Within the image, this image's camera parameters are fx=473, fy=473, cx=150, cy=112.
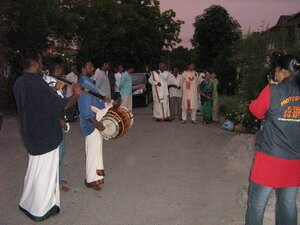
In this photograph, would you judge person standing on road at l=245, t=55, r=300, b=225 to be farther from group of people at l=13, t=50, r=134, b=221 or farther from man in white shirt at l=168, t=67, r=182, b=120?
man in white shirt at l=168, t=67, r=182, b=120

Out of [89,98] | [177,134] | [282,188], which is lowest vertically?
[177,134]

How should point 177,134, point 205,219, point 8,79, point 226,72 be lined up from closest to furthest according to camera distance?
point 205,219
point 177,134
point 8,79
point 226,72

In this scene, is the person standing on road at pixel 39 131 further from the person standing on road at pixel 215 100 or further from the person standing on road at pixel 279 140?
the person standing on road at pixel 215 100

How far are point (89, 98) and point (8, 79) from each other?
1259cm

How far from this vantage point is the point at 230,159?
31.1 ft

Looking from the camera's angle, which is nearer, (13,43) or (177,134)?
(177,134)

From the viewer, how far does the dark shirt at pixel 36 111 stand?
5.45m

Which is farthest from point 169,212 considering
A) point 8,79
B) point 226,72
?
point 226,72

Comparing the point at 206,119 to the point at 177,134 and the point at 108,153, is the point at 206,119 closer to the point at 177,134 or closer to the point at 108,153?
the point at 177,134

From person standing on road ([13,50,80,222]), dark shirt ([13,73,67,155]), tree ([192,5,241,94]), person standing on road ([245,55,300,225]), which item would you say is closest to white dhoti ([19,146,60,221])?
person standing on road ([13,50,80,222])

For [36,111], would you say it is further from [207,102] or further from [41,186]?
[207,102]

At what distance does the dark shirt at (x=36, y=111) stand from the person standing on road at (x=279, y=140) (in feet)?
8.05

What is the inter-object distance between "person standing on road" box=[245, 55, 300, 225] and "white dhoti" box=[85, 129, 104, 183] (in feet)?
10.4

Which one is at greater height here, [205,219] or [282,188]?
[282,188]
